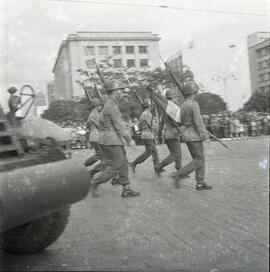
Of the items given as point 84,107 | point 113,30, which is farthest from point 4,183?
point 113,30

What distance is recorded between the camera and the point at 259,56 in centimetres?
344

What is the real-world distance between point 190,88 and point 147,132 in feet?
3.47

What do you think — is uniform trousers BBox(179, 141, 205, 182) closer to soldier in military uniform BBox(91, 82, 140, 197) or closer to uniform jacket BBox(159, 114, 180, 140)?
uniform jacket BBox(159, 114, 180, 140)

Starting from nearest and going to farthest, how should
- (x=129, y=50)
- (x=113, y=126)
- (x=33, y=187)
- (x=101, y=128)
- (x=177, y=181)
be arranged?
(x=33, y=187), (x=129, y=50), (x=101, y=128), (x=113, y=126), (x=177, y=181)

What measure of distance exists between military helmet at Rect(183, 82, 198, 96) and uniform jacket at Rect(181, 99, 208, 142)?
266 mm

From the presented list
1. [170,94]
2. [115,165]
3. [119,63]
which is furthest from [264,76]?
[115,165]

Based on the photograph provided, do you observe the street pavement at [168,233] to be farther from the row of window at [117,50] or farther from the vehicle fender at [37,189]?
the row of window at [117,50]

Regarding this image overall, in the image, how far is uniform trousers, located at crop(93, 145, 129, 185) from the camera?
4.92 meters

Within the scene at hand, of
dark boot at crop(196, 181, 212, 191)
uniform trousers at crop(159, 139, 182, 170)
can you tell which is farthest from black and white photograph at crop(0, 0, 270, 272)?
uniform trousers at crop(159, 139, 182, 170)

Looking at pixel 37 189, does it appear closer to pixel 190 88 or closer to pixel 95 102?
pixel 95 102

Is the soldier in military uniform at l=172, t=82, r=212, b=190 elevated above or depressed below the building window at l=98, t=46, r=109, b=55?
below

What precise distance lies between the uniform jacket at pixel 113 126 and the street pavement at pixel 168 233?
0.55m

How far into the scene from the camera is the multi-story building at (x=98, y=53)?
10.0ft

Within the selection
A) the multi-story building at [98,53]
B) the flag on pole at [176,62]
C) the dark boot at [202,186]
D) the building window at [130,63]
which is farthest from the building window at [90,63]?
the dark boot at [202,186]
